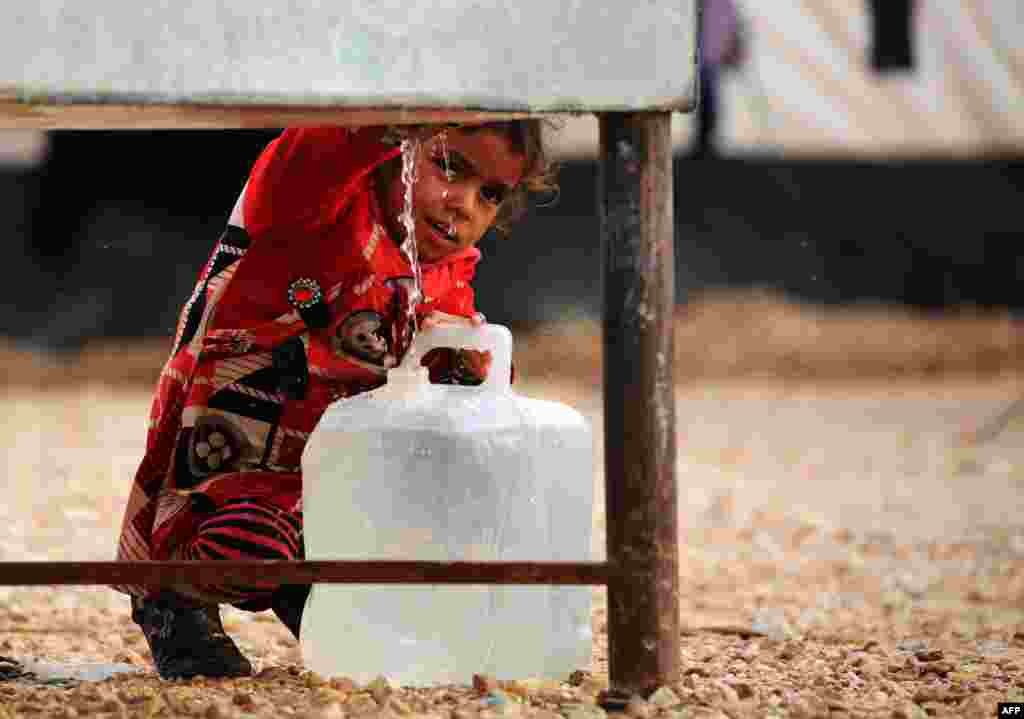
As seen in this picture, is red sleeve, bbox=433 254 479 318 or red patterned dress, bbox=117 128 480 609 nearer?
red patterned dress, bbox=117 128 480 609

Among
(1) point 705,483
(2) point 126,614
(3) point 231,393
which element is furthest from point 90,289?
(3) point 231,393

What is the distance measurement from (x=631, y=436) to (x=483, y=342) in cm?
54

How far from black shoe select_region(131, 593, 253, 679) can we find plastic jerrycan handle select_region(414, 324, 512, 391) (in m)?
0.52

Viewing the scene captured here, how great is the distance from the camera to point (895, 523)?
5555 millimetres

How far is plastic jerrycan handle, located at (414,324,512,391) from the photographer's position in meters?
2.60

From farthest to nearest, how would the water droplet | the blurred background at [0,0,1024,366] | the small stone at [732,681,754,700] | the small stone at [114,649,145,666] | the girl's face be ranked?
the blurred background at [0,0,1024,366], the small stone at [114,649,145,666], the girl's face, the water droplet, the small stone at [732,681,754,700]

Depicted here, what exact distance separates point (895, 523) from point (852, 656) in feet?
9.08

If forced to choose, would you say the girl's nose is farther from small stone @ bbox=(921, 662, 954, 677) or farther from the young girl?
small stone @ bbox=(921, 662, 954, 677)

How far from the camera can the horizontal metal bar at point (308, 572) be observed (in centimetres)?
218

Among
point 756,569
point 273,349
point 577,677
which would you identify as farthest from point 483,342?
point 756,569

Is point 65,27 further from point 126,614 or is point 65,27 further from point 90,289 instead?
point 90,289

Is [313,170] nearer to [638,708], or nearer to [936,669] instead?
[638,708]

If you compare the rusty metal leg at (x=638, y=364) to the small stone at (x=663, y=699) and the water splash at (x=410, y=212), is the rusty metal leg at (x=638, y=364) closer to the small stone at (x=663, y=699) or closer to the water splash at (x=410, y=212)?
the small stone at (x=663, y=699)

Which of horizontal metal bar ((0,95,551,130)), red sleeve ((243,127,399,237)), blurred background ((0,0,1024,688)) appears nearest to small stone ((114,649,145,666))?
red sleeve ((243,127,399,237))
